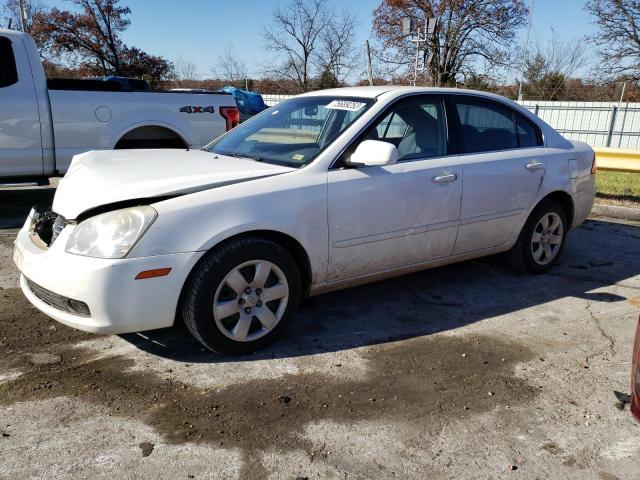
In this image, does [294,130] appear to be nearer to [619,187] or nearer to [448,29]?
[619,187]

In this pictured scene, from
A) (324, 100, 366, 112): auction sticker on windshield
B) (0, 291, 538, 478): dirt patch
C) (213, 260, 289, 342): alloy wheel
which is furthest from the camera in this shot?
(324, 100, 366, 112): auction sticker on windshield

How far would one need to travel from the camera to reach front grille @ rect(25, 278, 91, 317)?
9.96 feet

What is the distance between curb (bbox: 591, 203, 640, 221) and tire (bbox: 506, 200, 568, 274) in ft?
10.9

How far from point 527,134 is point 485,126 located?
531 mm

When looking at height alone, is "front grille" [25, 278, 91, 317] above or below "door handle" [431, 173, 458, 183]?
below

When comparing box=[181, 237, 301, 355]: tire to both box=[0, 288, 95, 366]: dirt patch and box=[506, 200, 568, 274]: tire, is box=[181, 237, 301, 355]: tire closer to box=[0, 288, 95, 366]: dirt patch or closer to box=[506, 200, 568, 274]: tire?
box=[0, 288, 95, 366]: dirt patch

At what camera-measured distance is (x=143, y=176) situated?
10.8 ft

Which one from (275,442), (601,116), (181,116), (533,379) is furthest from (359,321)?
(601,116)

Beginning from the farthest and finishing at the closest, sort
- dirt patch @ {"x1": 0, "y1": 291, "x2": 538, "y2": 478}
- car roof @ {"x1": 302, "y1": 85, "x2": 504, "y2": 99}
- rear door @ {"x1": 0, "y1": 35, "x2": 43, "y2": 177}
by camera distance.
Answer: rear door @ {"x1": 0, "y1": 35, "x2": 43, "y2": 177} < car roof @ {"x1": 302, "y1": 85, "x2": 504, "y2": 99} < dirt patch @ {"x1": 0, "y1": 291, "x2": 538, "y2": 478}

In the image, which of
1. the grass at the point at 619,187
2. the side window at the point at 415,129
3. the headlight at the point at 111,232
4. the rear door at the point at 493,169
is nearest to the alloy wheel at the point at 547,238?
the rear door at the point at 493,169

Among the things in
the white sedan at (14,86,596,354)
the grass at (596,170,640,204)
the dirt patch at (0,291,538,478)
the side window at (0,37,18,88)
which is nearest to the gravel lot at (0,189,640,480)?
the dirt patch at (0,291,538,478)

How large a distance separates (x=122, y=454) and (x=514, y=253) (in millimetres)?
3784

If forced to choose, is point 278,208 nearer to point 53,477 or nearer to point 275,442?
point 275,442

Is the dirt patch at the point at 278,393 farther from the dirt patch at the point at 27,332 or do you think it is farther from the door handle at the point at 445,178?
the door handle at the point at 445,178
